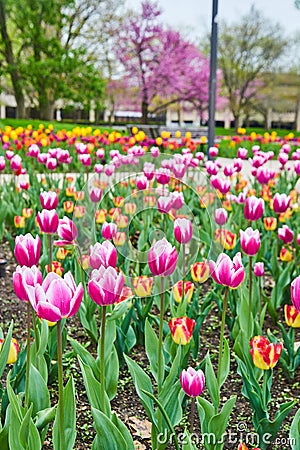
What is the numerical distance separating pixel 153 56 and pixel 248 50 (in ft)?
24.4

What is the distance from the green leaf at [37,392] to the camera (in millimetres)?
1721

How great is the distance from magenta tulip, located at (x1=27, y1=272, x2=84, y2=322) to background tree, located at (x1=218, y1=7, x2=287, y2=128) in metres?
32.5

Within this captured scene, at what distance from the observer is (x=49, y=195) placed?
105 inches

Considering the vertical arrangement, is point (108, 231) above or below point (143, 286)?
above

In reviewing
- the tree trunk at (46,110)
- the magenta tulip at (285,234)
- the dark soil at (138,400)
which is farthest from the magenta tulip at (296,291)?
the tree trunk at (46,110)

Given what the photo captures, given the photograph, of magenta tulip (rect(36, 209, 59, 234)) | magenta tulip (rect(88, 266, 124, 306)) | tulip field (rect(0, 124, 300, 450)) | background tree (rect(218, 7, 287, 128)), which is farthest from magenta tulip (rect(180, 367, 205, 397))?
background tree (rect(218, 7, 287, 128))

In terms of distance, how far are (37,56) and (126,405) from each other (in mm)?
20622

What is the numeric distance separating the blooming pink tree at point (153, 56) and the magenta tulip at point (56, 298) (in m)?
26.1

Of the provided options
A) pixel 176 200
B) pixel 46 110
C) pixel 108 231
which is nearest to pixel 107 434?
pixel 108 231

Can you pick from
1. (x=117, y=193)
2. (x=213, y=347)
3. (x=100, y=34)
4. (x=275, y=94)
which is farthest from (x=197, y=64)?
(x=213, y=347)

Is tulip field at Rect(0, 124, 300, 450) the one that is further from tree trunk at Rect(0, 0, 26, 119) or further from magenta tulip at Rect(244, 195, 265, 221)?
tree trunk at Rect(0, 0, 26, 119)

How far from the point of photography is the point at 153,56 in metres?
27.2

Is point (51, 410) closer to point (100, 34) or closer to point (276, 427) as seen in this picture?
point (276, 427)
